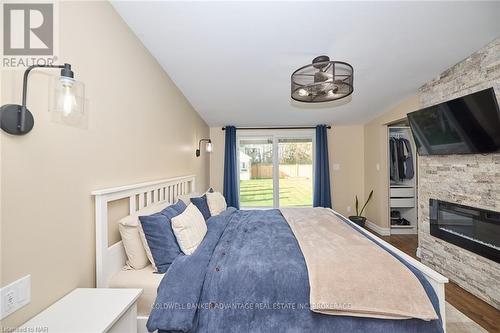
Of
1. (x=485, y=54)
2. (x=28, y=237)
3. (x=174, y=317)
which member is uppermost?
(x=485, y=54)

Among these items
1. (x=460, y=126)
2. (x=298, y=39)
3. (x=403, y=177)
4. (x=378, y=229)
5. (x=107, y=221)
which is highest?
(x=298, y=39)

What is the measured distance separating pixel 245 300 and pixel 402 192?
436 centimetres

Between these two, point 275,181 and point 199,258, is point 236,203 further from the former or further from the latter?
point 199,258

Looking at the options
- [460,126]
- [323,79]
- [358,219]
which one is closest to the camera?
[323,79]

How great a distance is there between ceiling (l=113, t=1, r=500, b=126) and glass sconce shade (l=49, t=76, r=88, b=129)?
92cm

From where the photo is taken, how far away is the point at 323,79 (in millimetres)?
1867

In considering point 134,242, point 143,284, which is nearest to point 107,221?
point 134,242

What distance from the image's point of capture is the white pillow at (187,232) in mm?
1700

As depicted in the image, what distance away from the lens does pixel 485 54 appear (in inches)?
88.4

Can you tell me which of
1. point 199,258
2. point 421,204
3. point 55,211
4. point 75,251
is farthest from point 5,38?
point 421,204

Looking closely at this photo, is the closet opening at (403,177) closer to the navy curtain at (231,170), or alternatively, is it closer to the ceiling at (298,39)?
the ceiling at (298,39)

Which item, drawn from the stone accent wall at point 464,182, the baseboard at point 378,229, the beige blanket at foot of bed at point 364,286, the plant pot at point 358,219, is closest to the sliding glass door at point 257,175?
the plant pot at point 358,219

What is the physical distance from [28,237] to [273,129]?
449cm

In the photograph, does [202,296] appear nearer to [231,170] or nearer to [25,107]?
[25,107]
